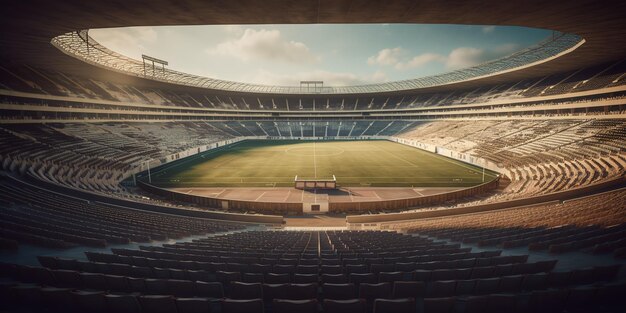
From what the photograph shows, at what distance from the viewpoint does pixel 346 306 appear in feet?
14.7

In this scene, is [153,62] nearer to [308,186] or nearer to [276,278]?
[308,186]

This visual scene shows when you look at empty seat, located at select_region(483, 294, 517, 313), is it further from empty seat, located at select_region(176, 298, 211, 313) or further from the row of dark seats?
empty seat, located at select_region(176, 298, 211, 313)

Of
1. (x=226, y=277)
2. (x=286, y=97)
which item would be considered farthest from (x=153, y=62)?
(x=226, y=277)

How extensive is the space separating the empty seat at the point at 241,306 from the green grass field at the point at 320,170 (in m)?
28.6

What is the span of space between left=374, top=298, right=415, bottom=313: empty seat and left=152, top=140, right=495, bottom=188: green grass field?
28419 mm

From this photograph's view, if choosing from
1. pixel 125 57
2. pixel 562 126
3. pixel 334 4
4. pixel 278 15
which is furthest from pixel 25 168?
pixel 562 126

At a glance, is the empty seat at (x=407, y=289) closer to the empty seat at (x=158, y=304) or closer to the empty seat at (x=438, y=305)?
the empty seat at (x=438, y=305)

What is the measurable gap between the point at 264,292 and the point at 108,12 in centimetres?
1916

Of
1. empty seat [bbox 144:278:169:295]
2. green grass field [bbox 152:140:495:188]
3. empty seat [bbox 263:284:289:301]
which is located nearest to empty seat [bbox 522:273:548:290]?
empty seat [bbox 263:284:289:301]

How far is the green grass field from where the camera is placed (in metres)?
33.5

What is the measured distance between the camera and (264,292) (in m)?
5.30

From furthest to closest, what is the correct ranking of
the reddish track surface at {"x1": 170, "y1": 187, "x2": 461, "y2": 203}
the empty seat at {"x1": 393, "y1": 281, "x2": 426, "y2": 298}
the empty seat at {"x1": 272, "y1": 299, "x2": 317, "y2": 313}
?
the reddish track surface at {"x1": 170, "y1": 187, "x2": 461, "y2": 203}
the empty seat at {"x1": 393, "y1": 281, "x2": 426, "y2": 298}
the empty seat at {"x1": 272, "y1": 299, "x2": 317, "y2": 313}

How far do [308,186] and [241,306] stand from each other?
27.0 meters

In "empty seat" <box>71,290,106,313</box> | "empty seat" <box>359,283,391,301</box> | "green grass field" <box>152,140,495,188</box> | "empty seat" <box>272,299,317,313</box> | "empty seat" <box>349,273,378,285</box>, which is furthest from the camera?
"green grass field" <box>152,140,495,188</box>
